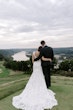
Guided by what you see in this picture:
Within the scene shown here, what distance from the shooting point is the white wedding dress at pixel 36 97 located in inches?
360

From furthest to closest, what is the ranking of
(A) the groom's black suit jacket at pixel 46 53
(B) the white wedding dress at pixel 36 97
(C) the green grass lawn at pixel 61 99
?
(A) the groom's black suit jacket at pixel 46 53
(C) the green grass lawn at pixel 61 99
(B) the white wedding dress at pixel 36 97

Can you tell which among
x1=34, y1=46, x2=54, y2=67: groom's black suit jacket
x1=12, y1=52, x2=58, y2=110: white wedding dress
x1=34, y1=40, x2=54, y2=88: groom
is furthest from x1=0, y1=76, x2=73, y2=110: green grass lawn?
x1=34, y1=46, x2=54, y2=67: groom's black suit jacket

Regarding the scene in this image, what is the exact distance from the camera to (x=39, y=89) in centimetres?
993

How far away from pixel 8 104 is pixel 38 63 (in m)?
2.39

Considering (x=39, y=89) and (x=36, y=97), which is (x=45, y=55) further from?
(x=36, y=97)

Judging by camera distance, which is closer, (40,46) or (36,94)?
(36,94)

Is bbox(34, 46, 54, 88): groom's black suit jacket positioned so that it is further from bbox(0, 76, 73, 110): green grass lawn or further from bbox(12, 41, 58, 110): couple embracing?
bbox(0, 76, 73, 110): green grass lawn

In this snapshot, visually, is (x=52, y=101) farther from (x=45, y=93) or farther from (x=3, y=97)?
(x=3, y=97)

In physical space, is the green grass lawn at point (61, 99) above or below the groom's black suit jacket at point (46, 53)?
below

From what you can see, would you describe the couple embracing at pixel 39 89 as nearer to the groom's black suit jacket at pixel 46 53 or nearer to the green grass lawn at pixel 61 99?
the groom's black suit jacket at pixel 46 53

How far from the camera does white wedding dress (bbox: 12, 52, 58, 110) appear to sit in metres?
9.13

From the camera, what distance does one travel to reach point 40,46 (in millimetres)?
10750

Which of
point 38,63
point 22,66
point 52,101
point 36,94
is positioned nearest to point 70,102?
point 52,101

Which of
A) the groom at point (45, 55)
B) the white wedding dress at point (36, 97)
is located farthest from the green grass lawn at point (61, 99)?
the groom at point (45, 55)
